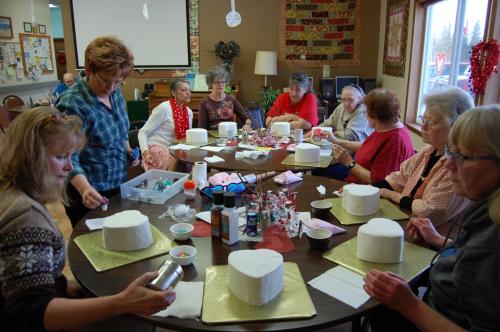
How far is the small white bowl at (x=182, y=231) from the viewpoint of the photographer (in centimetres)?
142

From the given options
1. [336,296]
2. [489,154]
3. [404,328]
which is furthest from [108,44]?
[404,328]

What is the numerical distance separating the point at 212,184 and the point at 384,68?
4196 millimetres

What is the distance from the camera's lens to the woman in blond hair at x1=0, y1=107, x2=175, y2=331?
0.93 metres

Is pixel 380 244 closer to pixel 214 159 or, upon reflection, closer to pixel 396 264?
pixel 396 264

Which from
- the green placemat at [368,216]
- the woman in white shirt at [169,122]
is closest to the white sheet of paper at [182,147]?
the woman in white shirt at [169,122]

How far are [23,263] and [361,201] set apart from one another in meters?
1.22

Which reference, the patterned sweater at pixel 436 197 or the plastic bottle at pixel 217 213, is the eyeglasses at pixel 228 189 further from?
the patterned sweater at pixel 436 197

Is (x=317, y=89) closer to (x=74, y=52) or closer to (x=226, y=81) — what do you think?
(x=226, y=81)

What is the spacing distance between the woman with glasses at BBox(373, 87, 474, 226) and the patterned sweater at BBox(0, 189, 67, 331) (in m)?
1.36

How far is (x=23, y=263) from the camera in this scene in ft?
3.07

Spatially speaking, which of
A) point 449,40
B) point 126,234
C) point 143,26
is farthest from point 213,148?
point 143,26

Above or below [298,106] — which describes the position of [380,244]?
below

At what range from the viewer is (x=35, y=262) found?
953 mm

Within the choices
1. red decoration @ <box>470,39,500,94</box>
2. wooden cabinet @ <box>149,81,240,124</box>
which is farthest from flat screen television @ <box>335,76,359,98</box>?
red decoration @ <box>470,39,500,94</box>
